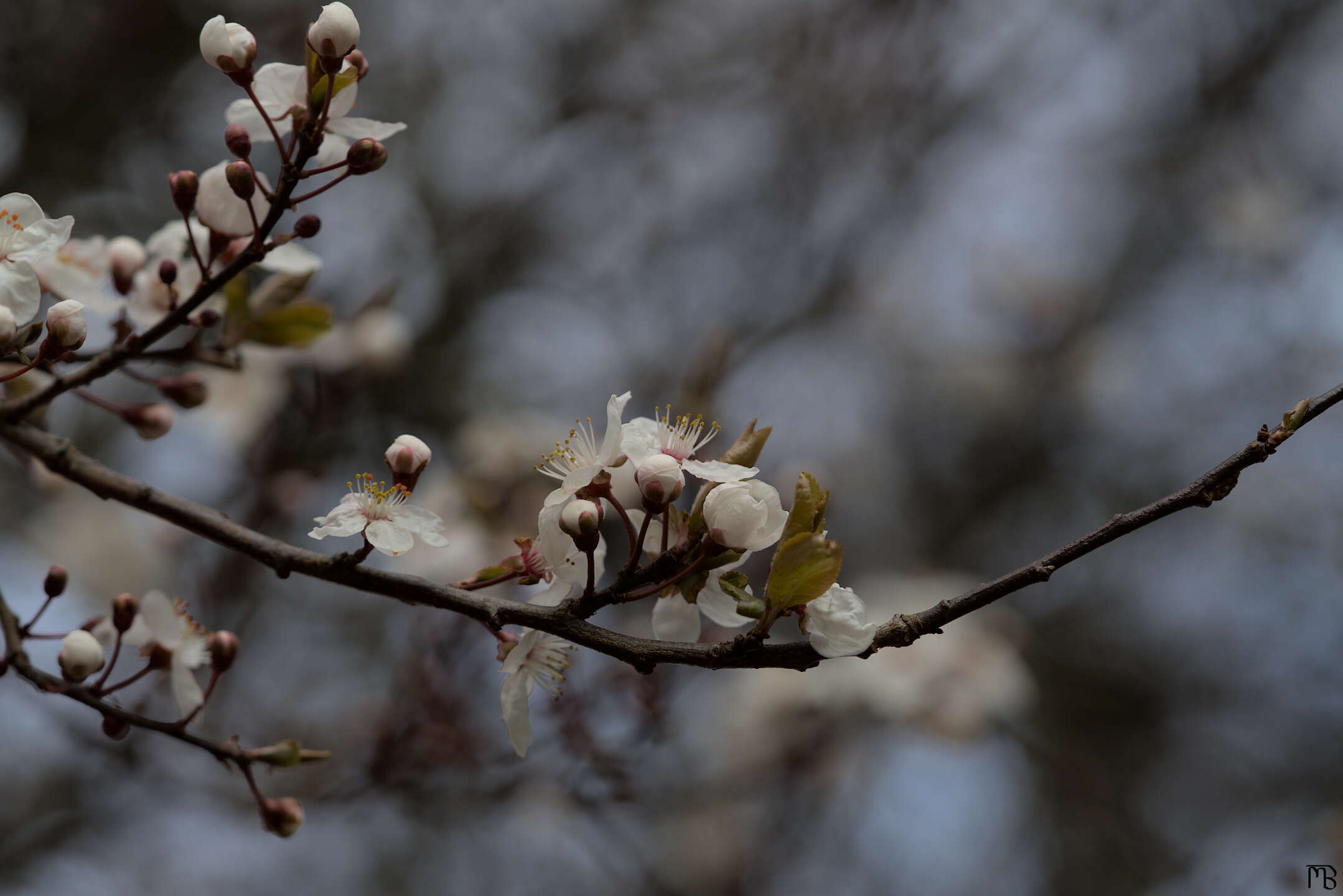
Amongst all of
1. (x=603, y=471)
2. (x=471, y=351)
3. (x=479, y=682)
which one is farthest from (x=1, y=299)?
(x=471, y=351)

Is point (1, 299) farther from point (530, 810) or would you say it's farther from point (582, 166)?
point (582, 166)

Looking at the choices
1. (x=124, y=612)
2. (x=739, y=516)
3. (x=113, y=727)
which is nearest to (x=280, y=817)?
(x=113, y=727)

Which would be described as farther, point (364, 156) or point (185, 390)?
point (185, 390)

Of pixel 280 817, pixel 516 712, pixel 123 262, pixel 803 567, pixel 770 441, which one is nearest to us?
pixel 803 567

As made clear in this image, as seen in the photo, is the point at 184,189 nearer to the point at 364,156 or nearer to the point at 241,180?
the point at 241,180

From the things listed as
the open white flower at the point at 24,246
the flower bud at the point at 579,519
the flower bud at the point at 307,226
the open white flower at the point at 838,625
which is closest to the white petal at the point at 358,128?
the flower bud at the point at 307,226

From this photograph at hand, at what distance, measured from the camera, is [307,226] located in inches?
45.4

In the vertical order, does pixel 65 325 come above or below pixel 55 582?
above

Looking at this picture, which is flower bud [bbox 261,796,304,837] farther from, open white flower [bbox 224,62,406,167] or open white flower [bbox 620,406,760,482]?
open white flower [bbox 224,62,406,167]

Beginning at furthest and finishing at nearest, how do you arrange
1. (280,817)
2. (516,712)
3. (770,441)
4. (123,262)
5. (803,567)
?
(770,441) < (123,262) < (280,817) < (516,712) < (803,567)

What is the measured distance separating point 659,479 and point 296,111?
22.7 inches

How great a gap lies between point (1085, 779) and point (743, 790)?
1.56 meters

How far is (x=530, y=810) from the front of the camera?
11.2ft

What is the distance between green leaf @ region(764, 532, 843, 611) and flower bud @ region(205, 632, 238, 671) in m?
0.72
